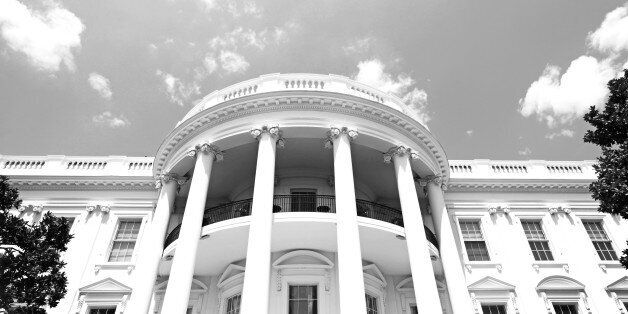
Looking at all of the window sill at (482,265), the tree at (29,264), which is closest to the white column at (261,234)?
the tree at (29,264)

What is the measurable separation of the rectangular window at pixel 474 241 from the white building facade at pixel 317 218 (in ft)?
0.20

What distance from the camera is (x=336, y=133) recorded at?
14.6 meters

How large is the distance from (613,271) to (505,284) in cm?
490

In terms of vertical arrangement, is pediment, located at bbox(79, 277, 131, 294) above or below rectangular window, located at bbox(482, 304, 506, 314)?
above

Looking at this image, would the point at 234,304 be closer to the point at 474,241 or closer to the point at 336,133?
the point at 336,133

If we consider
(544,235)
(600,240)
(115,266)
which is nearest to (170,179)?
(115,266)

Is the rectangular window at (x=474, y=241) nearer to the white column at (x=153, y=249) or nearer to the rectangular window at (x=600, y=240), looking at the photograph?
the rectangular window at (x=600, y=240)

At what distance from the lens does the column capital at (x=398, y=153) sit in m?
15.4

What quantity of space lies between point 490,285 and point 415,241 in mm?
5213

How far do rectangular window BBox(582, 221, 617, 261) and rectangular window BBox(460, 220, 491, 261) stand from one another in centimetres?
493

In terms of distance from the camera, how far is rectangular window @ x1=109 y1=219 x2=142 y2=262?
56.1 feet

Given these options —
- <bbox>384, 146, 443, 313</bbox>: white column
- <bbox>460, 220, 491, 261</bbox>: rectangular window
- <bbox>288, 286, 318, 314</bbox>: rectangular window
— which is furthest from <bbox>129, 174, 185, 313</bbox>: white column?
<bbox>460, 220, 491, 261</bbox>: rectangular window

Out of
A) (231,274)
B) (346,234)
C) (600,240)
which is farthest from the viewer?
(600,240)

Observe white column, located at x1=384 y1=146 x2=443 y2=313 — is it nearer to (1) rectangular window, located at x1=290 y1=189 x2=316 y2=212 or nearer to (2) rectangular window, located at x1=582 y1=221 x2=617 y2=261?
(1) rectangular window, located at x1=290 y1=189 x2=316 y2=212
